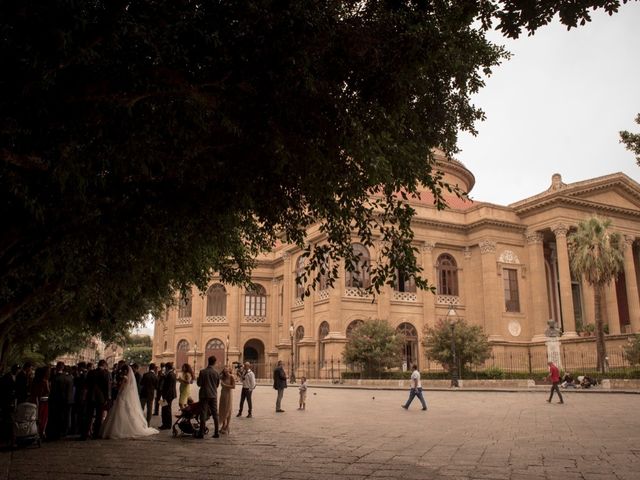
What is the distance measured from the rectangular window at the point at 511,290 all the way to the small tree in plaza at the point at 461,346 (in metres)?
9.75

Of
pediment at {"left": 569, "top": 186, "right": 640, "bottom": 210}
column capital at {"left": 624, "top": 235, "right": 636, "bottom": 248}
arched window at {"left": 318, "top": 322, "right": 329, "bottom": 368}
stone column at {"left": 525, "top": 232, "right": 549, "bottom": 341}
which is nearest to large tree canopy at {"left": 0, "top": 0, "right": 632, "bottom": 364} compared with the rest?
arched window at {"left": 318, "top": 322, "right": 329, "bottom": 368}

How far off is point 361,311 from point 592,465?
3300cm

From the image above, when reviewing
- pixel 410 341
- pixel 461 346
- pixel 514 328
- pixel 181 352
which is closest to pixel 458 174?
pixel 514 328

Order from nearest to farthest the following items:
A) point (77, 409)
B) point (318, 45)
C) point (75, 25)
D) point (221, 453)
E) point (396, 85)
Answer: point (75, 25), point (318, 45), point (396, 85), point (221, 453), point (77, 409)

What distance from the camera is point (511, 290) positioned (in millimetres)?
43125

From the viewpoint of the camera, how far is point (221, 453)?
9266 mm

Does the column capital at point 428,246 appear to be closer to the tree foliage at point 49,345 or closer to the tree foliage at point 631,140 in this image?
the tree foliage at point 49,345

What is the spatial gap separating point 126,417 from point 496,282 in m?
34.7

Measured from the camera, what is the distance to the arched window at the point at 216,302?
177ft

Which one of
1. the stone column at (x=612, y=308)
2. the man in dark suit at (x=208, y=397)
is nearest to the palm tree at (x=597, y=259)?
the stone column at (x=612, y=308)

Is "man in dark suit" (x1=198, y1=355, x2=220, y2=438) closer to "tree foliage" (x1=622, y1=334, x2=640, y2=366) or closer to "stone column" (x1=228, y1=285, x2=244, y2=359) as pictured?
"tree foliage" (x1=622, y1=334, x2=640, y2=366)

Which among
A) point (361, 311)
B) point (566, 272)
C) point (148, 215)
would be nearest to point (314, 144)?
point (148, 215)

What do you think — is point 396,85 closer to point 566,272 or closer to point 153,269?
point 153,269

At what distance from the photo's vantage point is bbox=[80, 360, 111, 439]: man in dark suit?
38.9 ft
